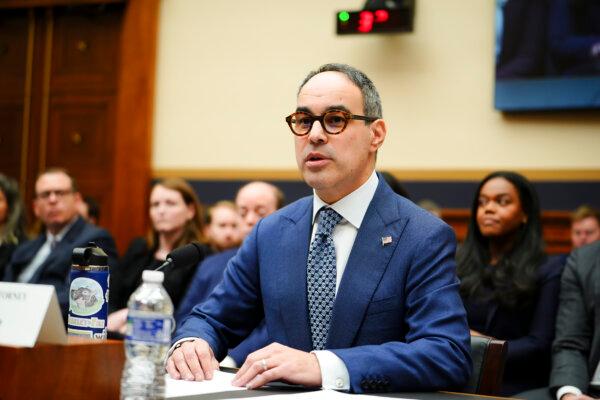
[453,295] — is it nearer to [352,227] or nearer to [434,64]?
[352,227]

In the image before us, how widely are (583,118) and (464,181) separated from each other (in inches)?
35.4

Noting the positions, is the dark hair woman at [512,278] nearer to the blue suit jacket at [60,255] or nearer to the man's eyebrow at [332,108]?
the man's eyebrow at [332,108]

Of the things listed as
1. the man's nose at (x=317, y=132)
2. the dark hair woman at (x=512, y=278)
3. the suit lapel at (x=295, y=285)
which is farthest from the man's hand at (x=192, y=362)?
the dark hair woman at (x=512, y=278)

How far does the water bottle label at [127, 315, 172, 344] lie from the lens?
141cm

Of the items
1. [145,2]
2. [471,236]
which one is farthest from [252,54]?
[471,236]

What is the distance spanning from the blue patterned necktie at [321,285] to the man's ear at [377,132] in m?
0.29

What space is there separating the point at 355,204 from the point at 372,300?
28 centimetres

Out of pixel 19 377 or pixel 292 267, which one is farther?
pixel 292 267

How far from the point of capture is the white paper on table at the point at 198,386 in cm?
165

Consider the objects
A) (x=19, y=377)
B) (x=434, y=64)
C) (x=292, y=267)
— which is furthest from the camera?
(x=434, y=64)

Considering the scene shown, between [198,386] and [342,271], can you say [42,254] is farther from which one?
[198,386]

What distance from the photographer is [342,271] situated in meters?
2.10

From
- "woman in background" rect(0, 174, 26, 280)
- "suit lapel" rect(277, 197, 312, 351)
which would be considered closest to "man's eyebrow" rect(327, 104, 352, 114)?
"suit lapel" rect(277, 197, 312, 351)

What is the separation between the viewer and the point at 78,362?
1450mm
